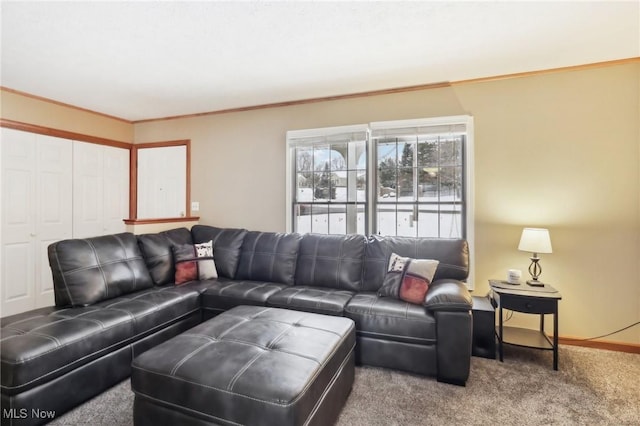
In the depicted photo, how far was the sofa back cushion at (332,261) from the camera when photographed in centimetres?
307

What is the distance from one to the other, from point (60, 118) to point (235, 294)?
10.5 feet

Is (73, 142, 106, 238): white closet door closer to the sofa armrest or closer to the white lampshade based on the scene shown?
the sofa armrest

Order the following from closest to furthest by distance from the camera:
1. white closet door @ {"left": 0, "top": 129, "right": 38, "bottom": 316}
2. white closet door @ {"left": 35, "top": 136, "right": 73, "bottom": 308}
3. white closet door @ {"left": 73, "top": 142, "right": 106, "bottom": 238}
Result: 1. white closet door @ {"left": 0, "top": 129, "right": 38, "bottom": 316}
2. white closet door @ {"left": 35, "top": 136, "right": 73, "bottom": 308}
3. white closet door @ {"left": 73, "top": 142, "right": 106, "bottom": 238}

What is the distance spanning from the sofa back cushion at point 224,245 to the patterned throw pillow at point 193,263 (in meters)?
0.09

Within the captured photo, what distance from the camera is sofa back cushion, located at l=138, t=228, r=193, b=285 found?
3.16 metres

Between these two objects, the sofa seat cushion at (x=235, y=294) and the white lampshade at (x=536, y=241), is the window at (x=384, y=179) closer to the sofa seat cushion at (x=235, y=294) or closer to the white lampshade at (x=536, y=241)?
the white lampshade at (x=536, y=241)

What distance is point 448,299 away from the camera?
7.48 feet

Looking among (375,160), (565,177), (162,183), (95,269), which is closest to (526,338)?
(565,177)

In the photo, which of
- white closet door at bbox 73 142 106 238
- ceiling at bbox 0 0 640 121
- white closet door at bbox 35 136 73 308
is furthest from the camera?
white closet door at bbox 73 142 106 238

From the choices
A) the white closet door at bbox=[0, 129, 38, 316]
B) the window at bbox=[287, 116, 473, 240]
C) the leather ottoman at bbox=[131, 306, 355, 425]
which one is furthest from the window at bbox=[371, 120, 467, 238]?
the white closet door at bbox=[0, 129, 38, 316]

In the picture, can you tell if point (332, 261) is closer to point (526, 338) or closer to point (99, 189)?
point (526, 338)

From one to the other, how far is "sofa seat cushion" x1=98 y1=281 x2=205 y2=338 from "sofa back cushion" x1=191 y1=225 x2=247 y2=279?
1.37 feet

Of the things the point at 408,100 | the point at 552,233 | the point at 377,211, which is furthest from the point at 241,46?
the point at 552,233

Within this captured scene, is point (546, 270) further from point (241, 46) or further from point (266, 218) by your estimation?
point (241, 46)
